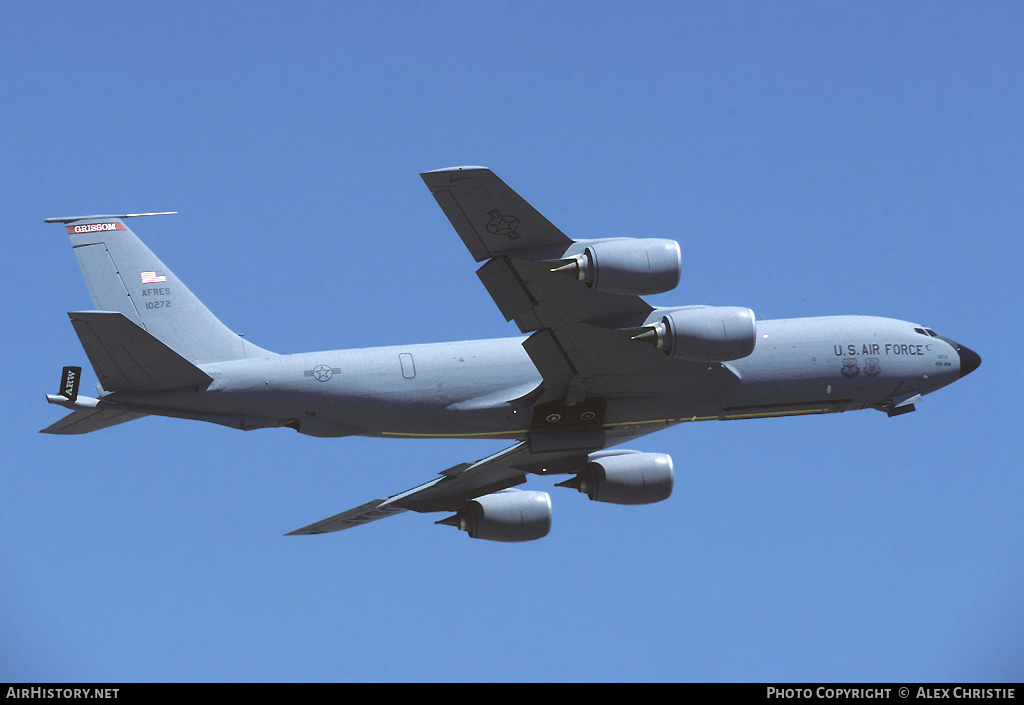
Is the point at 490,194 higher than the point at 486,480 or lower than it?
higher

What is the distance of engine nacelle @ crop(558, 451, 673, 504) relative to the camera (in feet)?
126

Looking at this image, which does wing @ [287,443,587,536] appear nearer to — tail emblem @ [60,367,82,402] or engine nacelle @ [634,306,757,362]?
engine nacelle @ [634,306,757,362]

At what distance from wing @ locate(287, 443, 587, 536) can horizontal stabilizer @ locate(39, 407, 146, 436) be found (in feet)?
31.9

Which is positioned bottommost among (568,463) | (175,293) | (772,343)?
(568,463)

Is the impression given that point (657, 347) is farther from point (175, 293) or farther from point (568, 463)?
point (175, 293)

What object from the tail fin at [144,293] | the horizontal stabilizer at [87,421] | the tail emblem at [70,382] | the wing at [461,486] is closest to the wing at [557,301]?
the wing at [461,486]

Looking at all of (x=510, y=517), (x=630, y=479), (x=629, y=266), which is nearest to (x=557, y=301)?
(x=629, y=266)

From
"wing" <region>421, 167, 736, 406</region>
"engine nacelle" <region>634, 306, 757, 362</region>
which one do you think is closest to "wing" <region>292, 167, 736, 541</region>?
"wing" <region>421, 167, 736, 406</region>

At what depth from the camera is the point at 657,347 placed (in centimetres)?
3303

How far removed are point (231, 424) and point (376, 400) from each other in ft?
13.2

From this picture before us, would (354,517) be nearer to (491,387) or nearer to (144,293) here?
(491,387)
